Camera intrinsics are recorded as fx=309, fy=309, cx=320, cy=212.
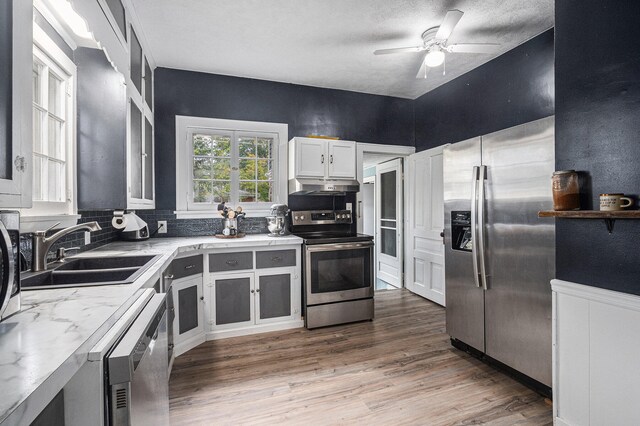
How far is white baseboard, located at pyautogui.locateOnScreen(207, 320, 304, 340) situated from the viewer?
2.90 meters

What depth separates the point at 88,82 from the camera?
1.93 meters

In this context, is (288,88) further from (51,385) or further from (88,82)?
(51,385)

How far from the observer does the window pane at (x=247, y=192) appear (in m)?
3.59

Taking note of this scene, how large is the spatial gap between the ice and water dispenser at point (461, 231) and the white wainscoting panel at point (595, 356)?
82 centimetres

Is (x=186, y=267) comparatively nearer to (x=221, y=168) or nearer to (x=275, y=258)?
(x=275, y=258)

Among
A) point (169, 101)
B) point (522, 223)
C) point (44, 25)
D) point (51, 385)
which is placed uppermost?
point (169, 101)

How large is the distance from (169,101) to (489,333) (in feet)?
12.2

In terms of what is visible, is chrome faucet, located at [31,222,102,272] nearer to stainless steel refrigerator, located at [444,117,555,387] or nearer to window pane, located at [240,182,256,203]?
window pane, located at [240,182,256,203]

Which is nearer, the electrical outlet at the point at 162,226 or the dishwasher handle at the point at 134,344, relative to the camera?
the dishwasher handle at the point at 134,344

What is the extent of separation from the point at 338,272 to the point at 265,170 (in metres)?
1.48

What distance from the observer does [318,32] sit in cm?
269

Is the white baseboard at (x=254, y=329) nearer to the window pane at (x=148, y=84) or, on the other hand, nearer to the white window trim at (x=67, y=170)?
the white window trim at (x=67, y=170)

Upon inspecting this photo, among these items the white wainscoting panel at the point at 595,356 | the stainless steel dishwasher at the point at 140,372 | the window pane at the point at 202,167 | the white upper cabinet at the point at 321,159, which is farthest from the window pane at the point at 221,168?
the white wainscoting panel at the point at 595,356

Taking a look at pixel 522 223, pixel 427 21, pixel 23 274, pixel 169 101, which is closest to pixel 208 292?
pixel 23 274
